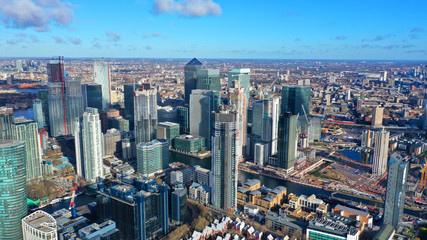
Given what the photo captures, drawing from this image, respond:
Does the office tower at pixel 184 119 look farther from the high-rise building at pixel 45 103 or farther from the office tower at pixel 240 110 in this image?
the high-rise building at pixel 45 103

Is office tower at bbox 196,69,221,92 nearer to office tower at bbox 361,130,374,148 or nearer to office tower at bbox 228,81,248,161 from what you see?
office tower at bbox 228,81,248,161

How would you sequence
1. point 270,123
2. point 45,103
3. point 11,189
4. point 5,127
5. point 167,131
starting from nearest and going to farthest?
1. point 11,189
2. point 5,127
3. point 270,123
4. point 167,131
5. point 45,103

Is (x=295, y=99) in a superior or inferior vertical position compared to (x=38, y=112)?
superior

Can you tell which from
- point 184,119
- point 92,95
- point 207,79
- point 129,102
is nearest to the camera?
point 184,119

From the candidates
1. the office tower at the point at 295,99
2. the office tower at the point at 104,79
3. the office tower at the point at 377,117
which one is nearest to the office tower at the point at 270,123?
the office tower at the point at 295,99

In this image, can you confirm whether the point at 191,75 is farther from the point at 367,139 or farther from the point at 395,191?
the point at 395,191

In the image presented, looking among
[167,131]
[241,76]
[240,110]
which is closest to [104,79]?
[167,131]

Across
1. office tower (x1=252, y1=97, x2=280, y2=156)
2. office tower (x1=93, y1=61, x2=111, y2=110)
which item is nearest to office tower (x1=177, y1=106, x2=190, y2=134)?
office tower (x1=252, y1=97, x2=280, y2=156)
